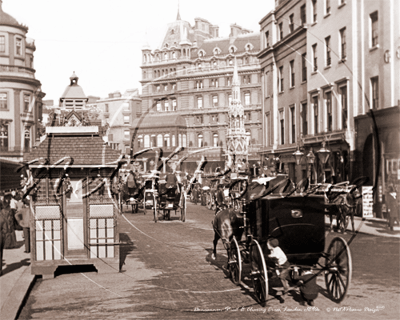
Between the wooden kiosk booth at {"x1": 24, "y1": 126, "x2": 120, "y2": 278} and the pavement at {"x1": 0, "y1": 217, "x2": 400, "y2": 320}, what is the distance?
0.66 meters

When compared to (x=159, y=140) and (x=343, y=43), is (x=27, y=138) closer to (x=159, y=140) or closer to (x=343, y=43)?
(x=159, y=140)

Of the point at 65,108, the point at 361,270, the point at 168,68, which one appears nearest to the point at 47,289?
the point at 65,108

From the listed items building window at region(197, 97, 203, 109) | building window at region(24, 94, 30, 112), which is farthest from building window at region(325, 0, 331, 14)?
building window at region(24, 94, 30, 112)

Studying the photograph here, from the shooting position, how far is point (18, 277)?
1233 centimetres

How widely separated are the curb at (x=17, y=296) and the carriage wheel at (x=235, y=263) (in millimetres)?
4298

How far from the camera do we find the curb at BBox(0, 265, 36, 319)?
8.98 meters

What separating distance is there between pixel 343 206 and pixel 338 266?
1.19m

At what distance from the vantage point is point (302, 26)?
771 centimetres

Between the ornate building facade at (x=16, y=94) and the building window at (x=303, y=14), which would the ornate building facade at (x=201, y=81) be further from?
the ornate building facade at (x=16, y=94)

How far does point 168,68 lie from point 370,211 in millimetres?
4170

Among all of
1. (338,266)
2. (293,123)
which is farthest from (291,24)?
(338,266)

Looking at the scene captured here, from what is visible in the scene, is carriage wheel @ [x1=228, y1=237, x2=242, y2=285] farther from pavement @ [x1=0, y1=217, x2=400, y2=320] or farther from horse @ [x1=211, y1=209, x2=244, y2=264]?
pavement @ [x1=0, y1=217, x2=400, y2=320]

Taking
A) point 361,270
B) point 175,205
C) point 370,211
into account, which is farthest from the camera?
point 175,205

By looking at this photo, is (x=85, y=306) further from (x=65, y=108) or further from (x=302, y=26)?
(x=302, y=26)
